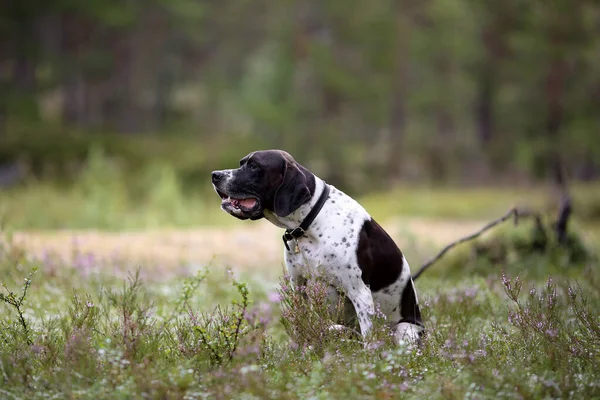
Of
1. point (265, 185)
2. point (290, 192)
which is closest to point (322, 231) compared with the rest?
point (290, 192)

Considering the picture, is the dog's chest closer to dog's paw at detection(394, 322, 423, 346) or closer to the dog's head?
the dog's head

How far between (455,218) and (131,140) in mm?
16126

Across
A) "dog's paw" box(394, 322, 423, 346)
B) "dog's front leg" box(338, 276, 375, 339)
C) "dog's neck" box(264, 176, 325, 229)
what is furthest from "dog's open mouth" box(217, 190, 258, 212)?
"dog's paw" box(394, 322, 423, 346)

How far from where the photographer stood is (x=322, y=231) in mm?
4758

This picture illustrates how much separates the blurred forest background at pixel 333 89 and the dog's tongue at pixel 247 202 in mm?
18658

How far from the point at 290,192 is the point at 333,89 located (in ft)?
92.2

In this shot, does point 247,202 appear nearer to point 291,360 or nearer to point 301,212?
point 301,212

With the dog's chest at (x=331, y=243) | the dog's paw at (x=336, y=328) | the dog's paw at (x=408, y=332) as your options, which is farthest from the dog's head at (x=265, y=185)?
the dog's paw at (x=408, y=332)

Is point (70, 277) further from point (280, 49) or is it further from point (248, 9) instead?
point (248, 9)

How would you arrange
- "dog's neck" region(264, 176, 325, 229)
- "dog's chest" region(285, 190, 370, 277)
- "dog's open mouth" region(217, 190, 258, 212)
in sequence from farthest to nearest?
"dog's open mouth" region(217, 190, 258, 212)
"dog's neck" region(264, 176, 325, 229)
"dog's chest" region(285, 190, 370, 277)

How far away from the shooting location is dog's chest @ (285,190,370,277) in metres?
4.71

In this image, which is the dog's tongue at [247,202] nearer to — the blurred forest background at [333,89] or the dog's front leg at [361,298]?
the dog's front leg at [361,298]

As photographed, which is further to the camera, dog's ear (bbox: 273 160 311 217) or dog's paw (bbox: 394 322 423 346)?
dog's paw (bbox: 394 322 423 346)

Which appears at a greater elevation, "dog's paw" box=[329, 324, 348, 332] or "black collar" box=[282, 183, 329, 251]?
"black collar" box=[282, 183, 329, 251]
